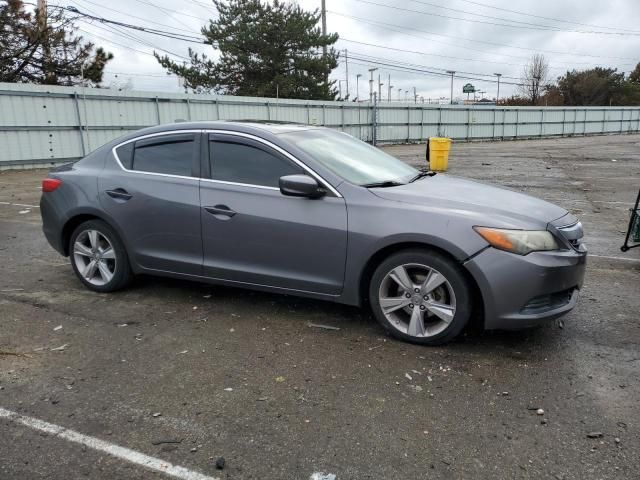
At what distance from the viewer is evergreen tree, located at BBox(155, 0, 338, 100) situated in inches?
1364

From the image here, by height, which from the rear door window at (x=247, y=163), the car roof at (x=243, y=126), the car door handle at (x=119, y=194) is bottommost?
the car door handle at (x=119, y=194)

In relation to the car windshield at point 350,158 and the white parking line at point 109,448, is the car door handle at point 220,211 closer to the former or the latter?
the car windshield at point 350,158

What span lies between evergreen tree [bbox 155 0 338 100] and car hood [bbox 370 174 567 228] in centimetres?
A: 3146

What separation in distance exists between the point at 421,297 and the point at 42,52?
26.1 m

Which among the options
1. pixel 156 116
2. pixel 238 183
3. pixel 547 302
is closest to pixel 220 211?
pixel 238 183

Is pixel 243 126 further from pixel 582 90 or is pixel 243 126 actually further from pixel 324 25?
pixel 582 90

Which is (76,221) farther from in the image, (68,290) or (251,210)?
(251,210)

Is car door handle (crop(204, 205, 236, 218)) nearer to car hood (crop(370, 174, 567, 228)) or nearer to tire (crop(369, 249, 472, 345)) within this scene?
car hood (crop(370, 174, 567, 228))

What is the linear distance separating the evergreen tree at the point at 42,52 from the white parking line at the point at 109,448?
2486 cm

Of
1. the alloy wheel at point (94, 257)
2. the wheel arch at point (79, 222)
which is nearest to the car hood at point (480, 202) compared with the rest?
the wheel arch at point (79, 222)

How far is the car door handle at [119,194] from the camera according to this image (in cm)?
475

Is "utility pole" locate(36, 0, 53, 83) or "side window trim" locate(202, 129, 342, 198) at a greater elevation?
"utility pole" locate(36, 0, 53, 83)

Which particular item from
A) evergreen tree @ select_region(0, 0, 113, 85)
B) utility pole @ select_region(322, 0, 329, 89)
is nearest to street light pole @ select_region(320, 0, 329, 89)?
utility pole @ select_region(322, 0, 329, 89)

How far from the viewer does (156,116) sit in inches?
759
